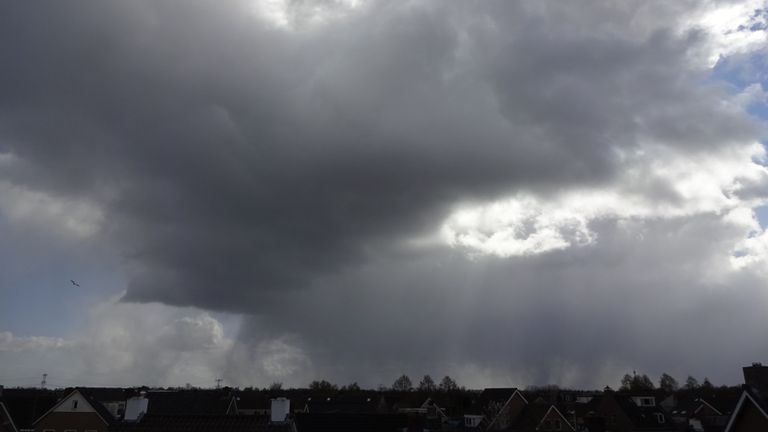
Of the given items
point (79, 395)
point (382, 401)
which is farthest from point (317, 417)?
point (382, 401)

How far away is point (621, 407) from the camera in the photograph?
114062mm

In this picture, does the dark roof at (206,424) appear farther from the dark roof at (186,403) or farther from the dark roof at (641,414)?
the dark roof at (641,414)

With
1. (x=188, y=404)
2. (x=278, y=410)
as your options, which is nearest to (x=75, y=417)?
(x=278, y=410)

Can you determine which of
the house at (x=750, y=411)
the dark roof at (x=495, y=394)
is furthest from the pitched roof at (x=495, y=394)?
the house at (x=750, y=411)

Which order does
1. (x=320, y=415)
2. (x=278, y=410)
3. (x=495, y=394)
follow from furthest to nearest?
(x=495, y=394) → (x=320, y=415) → (x=278, y=410)

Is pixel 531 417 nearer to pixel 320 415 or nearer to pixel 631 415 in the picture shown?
pixel 631 415

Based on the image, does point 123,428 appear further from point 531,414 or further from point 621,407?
point 621,407

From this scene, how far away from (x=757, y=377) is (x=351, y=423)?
2099 inches

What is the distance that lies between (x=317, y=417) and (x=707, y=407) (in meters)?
121

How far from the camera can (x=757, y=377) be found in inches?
1726

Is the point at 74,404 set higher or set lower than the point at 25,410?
lower

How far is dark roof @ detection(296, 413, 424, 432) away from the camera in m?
81.2

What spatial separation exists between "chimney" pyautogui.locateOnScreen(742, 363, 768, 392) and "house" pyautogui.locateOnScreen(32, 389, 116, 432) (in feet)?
227

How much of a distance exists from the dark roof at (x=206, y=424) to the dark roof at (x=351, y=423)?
20924 mm
